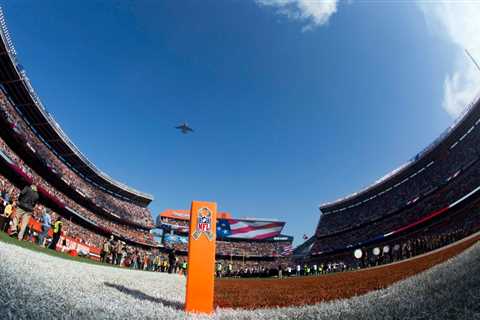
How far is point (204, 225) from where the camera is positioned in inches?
146

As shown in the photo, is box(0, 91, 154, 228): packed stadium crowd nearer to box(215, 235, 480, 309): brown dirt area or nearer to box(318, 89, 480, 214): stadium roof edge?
box(215, 235, 480, 309): brown dirt area

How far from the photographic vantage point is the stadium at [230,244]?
2.84 m

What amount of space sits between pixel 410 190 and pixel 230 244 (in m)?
44.8

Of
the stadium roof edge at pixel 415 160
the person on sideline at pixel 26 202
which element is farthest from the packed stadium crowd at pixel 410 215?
the person on sideline at pixel 26 202

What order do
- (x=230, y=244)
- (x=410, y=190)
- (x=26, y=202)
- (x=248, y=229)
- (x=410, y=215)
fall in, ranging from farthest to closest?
1. (x=248, y=229)
2. (x=230, y=244)
3. (x=410, y=190)
4. (x=410, y=215)
5. (x=26, y=202)

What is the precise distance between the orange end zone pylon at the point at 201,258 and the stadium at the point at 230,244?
0.12 m

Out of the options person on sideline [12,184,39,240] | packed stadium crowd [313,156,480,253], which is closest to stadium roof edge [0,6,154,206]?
person on sideline [12,184,39,240]

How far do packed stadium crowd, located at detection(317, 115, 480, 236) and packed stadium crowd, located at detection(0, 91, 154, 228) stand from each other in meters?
44.1

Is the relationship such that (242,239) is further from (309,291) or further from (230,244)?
(309,291)

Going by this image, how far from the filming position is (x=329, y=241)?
2490 inches

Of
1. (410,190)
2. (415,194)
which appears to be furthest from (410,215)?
(410,190)

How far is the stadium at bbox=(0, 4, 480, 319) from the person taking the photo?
284 centimetres

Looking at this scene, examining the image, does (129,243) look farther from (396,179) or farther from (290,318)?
(290,318)

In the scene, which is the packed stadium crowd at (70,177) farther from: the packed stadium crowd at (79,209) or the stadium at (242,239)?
the stadium at (242,239)
